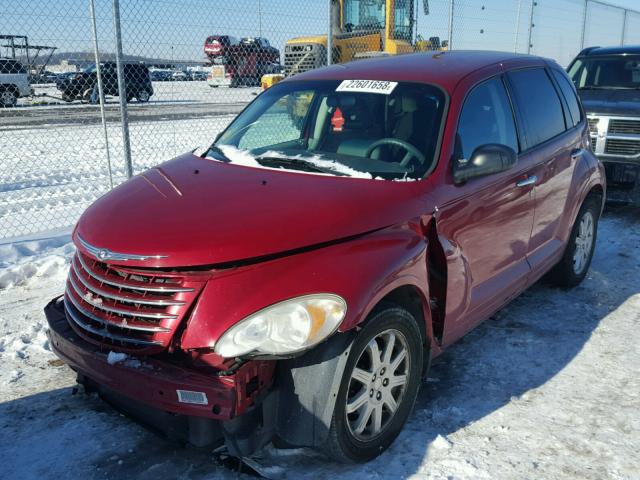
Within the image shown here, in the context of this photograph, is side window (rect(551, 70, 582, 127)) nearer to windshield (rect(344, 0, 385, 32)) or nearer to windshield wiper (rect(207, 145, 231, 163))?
windshield wiper (rect(207, 145, 231, 163))

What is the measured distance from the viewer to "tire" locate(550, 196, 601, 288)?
495 cm

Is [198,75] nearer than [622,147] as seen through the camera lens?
No

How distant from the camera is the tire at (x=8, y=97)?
19.4 meters

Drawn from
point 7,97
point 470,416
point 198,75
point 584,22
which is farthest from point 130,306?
point 7,97

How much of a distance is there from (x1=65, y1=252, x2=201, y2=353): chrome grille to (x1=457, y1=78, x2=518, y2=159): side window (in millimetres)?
1813

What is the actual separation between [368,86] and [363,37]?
33.8 ft

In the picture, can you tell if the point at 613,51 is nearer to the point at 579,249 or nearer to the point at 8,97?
the point at 579,249

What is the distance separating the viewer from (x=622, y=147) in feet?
24.2

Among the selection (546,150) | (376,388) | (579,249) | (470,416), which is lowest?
(470,416)

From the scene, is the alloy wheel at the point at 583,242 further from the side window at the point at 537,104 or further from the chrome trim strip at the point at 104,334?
the chrome trim strip at the point at 104,334

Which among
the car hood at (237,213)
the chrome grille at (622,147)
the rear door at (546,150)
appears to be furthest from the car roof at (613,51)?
the car hood at (237,213)

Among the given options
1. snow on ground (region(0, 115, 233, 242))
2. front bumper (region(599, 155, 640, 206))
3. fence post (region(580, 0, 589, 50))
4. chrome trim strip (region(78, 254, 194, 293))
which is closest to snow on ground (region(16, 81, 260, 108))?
snow on ground (region(0, 115, 233, 242))

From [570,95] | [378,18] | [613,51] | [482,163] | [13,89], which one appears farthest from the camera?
[13,89]

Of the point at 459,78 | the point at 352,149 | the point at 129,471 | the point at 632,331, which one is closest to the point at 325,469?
the point at 129,471
